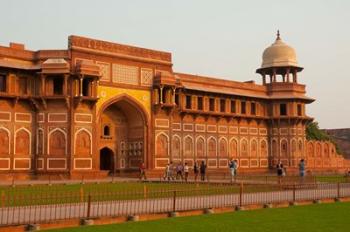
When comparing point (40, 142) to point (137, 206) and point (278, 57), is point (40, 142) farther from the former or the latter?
point (278, 57)

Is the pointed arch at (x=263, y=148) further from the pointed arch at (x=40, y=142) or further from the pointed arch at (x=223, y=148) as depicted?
the pointed arch at (x=40, y=142)

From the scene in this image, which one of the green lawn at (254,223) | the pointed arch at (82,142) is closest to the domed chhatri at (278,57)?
the pointed arch at (82,142)

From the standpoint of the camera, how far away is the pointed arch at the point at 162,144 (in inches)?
1491

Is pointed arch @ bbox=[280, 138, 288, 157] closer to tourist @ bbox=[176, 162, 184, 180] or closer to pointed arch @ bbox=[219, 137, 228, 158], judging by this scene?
pointed arch @ bbox=[219, 137, 228, 158]

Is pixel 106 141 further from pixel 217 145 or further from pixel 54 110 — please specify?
pixel 217 145

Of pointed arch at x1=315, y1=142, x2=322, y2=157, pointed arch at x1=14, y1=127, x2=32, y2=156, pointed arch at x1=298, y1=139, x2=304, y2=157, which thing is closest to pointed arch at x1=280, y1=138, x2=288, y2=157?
pointed arch at x1=298, y1=139, x2=304, y2=157

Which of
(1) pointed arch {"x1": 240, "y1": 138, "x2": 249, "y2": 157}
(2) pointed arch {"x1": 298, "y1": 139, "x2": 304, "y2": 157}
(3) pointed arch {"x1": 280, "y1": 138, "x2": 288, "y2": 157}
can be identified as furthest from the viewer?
(2) pointed arch {"x1": 298, "y1": 139, "x2": 304, "y2": 157}

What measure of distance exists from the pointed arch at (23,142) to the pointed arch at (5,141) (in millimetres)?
475

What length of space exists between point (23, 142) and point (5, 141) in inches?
47.4

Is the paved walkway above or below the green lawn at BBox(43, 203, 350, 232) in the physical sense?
above

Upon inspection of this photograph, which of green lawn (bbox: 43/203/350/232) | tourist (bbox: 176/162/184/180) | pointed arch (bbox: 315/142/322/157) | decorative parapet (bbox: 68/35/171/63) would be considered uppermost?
decorative parapet (bbox: 68/35/171/63)

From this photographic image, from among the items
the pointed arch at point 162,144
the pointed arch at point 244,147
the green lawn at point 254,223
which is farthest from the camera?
the pointed arch at point 244,147

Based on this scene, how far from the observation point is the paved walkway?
12.6 metres

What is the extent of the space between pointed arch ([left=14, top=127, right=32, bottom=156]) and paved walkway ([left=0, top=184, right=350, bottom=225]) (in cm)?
1792
